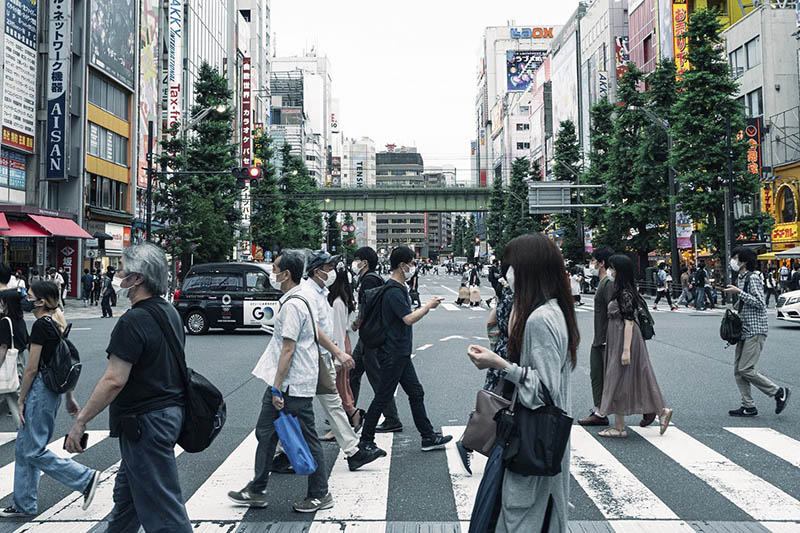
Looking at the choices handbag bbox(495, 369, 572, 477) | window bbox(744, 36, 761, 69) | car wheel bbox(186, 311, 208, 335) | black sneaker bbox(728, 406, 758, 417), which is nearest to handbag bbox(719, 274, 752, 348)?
black sneaker bbox(728, 406, 758, 417)

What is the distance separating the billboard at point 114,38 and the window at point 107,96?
59cm

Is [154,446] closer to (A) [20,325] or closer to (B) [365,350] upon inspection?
(A) [20,325]

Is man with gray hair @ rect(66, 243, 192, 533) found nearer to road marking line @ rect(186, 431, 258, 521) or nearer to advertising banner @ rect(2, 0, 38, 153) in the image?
road marking line @ rect(186, 431, 258, 521)

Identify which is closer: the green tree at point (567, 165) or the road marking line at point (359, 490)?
the road marking line at point (359, 490)

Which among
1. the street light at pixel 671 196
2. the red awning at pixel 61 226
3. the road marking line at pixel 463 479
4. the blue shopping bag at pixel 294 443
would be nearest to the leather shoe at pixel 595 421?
the road marking line at pixel 463 479

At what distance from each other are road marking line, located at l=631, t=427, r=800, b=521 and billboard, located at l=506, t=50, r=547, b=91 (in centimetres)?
12947

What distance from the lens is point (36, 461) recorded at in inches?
183

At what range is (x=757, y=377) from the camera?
7.59 meters

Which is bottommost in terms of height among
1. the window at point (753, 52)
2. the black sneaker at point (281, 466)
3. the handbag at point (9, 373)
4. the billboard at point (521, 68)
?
the black sneaker at point (281, 466)

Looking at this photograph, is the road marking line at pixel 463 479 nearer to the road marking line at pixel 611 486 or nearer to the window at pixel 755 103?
the road marking line at pixel 611 486

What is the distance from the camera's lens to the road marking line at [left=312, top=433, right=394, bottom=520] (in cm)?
464

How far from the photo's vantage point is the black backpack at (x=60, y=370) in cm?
478

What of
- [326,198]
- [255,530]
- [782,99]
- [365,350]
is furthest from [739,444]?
[326,198]

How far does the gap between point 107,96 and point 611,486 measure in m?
39.2
